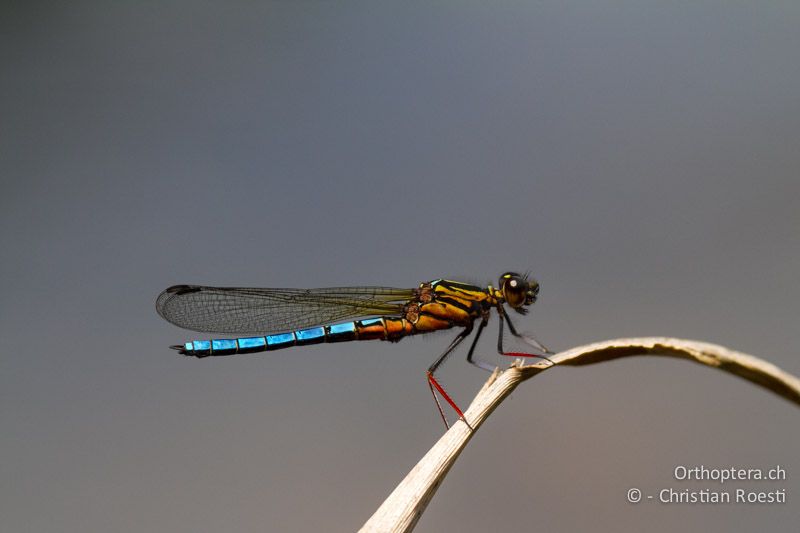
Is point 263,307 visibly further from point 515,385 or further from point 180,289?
point 515,385

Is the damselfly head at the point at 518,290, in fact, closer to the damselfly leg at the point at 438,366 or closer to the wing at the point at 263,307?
the damselfly leg at the point at 438,366

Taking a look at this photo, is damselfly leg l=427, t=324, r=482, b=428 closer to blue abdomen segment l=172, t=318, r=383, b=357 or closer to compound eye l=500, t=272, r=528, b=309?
compound eye l=500, t=272, r=528, b=309

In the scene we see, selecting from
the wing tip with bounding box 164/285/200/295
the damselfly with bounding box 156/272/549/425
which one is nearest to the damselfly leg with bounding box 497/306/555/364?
the damselfly with bounding box 156/272/549/425

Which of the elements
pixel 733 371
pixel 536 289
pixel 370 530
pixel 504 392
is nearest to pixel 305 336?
pixel 536 289

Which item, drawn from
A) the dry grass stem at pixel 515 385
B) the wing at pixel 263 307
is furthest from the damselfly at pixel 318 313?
the dry grass stem at pixel 515 385

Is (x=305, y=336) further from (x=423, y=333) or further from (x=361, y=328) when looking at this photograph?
(x=423, y=333)

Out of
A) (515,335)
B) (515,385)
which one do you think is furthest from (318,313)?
(515,385)
